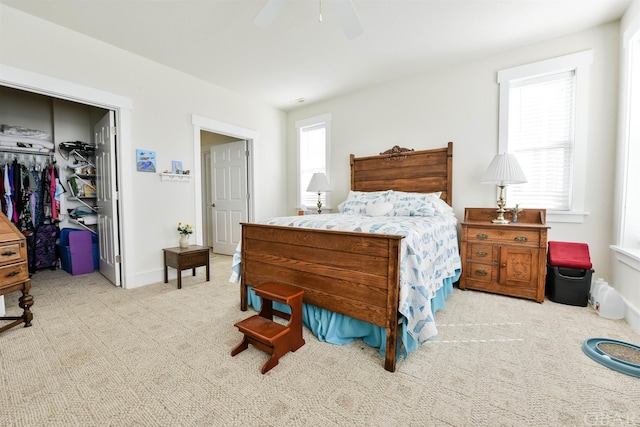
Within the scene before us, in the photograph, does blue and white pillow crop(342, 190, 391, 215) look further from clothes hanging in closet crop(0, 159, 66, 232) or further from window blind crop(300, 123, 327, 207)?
clothes hanging in closet crop(0, 159, 66, 232)

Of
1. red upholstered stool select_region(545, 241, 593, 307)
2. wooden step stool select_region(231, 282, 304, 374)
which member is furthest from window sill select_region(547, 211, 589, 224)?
wooden step stool select_region(231, 282, 304, 374)

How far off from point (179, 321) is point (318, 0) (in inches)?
118

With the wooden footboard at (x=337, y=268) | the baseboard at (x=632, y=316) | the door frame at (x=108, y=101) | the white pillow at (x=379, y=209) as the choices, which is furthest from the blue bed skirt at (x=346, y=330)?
the door frame at (x=108, y=101)

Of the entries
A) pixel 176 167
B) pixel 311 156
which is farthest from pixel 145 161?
pixel 311 156

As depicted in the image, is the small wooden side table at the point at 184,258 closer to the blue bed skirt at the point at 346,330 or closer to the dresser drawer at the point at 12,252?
the dresser drawer at the point at 12,252

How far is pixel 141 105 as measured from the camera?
3.24 meters

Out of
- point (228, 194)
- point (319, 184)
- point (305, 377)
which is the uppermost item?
point (319, 184)

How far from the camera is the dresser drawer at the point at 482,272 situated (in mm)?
2900

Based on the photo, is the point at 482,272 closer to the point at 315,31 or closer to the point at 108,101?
the point at 315,31

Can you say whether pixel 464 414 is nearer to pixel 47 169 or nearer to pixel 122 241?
pixel 122 241

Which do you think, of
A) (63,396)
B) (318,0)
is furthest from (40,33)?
(63,396)

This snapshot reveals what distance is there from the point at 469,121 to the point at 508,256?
1.71 m

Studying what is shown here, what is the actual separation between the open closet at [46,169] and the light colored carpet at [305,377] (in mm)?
2155

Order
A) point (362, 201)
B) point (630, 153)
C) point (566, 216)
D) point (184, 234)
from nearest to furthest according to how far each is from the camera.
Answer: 1. point (630, 153)
2. point (566, 216)
3. point (184, 234)
4. point (362, 201)
